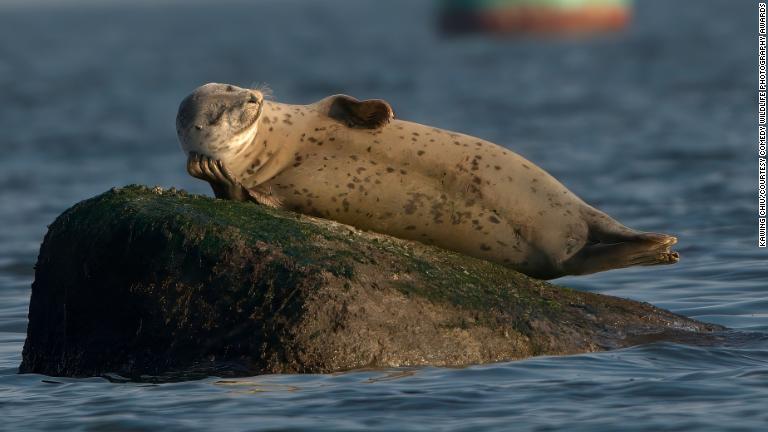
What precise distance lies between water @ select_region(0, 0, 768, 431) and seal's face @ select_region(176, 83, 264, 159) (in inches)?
54.1

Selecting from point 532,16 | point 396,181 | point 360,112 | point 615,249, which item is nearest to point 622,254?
point 615,249

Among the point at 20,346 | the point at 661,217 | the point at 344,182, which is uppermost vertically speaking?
the point at 661,217

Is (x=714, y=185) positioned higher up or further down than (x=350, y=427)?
higher up

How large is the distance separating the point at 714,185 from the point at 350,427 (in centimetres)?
942

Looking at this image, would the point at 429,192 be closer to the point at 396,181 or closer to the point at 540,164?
the point at 396,181

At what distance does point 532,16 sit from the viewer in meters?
63.6

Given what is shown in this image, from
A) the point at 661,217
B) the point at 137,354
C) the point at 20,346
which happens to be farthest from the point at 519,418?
the point at 661,217

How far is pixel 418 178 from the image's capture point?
752 cm

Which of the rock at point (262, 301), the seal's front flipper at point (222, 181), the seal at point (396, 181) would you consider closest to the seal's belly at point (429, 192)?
the seal at point (396, 181)

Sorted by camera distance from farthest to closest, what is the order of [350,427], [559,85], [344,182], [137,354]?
[559,85], [344,182], [137,354], [350,427]

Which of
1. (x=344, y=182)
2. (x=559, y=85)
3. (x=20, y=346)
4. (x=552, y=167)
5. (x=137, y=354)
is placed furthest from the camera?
(x=559, y=85)

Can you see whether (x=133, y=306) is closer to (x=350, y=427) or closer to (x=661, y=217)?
(x=350, y=427)

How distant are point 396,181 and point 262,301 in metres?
1.27

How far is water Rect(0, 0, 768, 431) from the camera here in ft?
19.8
